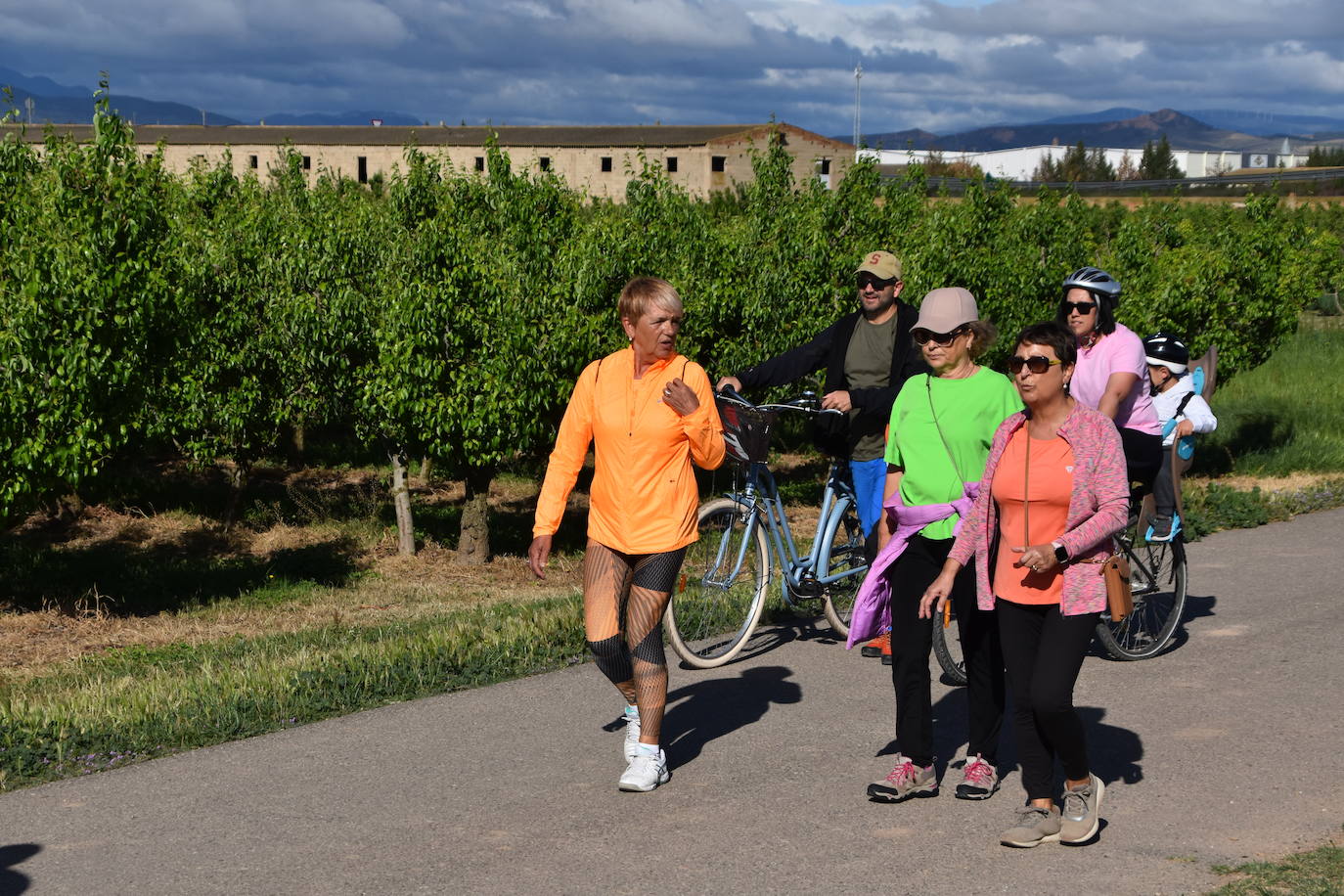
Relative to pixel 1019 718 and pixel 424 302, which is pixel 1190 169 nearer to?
pixel 424 302

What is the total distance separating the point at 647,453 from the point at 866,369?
7.52ft

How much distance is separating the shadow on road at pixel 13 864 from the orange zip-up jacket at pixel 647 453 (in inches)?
83.0

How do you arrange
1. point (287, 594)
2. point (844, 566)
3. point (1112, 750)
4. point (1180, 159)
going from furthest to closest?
point (1180, 159), point (287, 594), point (844, 566), point (1112, 750)

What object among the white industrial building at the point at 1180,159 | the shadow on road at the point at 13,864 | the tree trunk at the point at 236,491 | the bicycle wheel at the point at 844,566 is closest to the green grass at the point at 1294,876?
the bicycle wheel at the point at 844,566

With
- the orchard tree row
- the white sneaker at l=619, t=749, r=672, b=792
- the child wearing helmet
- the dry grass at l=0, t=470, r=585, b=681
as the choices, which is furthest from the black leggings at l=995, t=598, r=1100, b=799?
the orchard tree row

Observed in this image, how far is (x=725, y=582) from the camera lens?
769cm

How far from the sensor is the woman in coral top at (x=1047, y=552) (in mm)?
4797

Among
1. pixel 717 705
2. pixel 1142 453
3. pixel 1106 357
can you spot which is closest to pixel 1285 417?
pixel 1142 453

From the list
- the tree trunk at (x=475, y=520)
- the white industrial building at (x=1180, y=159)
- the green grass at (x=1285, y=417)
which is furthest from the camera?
the white industrial building at (x=1180, y=159)

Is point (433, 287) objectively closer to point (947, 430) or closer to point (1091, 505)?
point (947, 430)

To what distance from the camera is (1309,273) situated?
72.0ft

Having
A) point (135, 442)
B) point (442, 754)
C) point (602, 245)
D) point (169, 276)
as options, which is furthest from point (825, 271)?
point (442, 754)

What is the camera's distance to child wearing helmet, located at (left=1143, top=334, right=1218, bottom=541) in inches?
317

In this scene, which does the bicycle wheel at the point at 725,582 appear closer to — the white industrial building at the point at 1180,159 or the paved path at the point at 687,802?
the paved path at the point at 687,802
